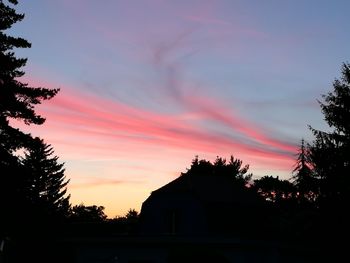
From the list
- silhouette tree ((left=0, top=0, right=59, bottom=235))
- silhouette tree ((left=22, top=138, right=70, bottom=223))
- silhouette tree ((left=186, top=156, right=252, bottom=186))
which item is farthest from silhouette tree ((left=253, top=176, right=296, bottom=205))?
silhouette tree ((left=0, top=0, right=59, bottom=235))

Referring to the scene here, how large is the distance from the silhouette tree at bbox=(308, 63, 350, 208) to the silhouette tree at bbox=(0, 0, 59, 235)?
19.6 meters

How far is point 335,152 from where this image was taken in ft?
122

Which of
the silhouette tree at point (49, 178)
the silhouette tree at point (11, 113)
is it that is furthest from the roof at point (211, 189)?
the silhouette tree at point (49, 178)

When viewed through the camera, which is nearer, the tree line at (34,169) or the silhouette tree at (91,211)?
the tree line at (34,169)

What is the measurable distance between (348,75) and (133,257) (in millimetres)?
21024

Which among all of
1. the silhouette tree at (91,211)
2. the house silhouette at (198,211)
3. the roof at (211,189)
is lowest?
the house silhouette at (198,211)

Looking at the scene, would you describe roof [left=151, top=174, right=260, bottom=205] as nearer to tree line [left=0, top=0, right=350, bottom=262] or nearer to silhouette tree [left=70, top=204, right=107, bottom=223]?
tree line [left=0, top=0, right=350, bottom=262]

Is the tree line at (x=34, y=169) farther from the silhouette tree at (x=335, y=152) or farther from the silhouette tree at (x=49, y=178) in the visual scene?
the silhouette tree at (x=49, y=178)

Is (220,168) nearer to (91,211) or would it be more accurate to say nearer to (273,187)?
(273,187)

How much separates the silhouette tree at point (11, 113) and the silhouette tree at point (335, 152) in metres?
19.6

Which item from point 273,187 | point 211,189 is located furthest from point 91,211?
point 211,189

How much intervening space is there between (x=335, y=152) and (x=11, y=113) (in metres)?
22.6

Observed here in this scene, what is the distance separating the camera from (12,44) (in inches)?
1344

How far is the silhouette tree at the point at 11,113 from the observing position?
3191cm
